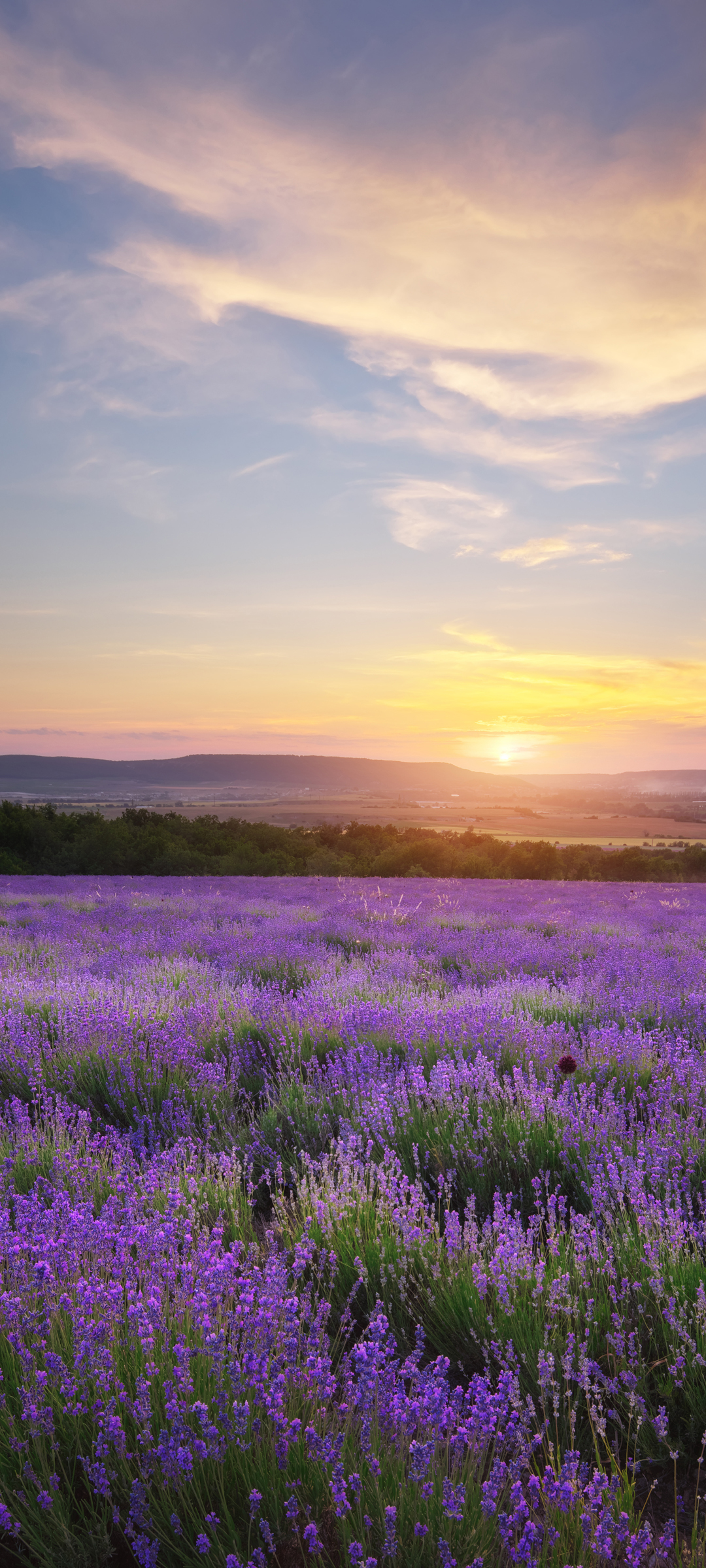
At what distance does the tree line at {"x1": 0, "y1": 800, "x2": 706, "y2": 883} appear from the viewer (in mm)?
31672

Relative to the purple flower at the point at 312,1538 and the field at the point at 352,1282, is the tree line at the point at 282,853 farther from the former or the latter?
the purple flower at the point at 312,1538

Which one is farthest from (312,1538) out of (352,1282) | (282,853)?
(282,853)

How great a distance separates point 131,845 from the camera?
36.2 meters

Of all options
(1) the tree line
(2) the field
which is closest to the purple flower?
(2) the field

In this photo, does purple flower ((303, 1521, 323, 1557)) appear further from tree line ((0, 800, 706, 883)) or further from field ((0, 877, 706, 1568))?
tree line ((0, 800, 706, 883))

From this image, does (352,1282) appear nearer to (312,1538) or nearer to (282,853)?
(312,1538)

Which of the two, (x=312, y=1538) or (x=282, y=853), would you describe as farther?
(x=282, y=853)

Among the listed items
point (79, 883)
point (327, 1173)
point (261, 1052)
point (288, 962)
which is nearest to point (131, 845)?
point (79, 883)

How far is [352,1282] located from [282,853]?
35.6 metres

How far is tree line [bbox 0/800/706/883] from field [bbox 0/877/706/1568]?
22.7 m

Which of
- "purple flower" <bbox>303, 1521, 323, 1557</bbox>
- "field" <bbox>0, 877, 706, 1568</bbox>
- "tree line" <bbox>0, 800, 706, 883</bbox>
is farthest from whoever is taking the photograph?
"tree line" <bbox>0, 800, 706, 883</bbox>

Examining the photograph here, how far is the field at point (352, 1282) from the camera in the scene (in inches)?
61.2

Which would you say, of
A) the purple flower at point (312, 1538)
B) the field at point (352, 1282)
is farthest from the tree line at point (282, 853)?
the purple flower at point (312, 1538)

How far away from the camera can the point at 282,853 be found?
37906 mm
